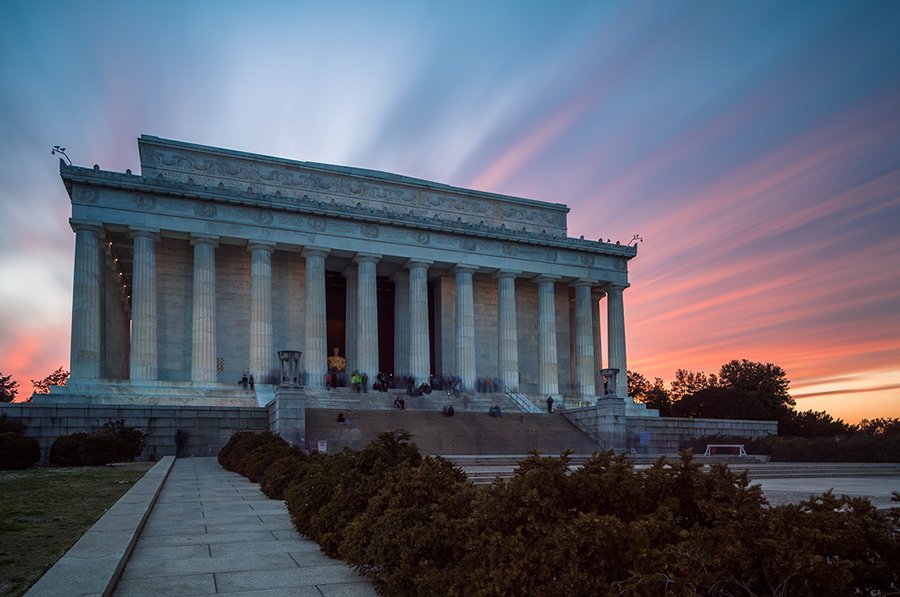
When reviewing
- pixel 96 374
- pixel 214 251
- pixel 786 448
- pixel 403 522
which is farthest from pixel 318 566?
pixel 214 251

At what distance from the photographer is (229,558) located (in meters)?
8.92

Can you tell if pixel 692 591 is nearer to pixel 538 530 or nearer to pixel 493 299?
pixel 538 530

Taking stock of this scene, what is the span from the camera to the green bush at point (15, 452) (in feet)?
77.3

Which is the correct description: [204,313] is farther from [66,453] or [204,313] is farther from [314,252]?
[66,453]

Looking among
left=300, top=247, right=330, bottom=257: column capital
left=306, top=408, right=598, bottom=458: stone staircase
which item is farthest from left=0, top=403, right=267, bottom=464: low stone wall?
left=300, top=247, right=330, bottom=257: column capital

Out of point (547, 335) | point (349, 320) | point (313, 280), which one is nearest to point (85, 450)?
point (313, 280)

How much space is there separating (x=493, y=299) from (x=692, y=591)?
5474 cm

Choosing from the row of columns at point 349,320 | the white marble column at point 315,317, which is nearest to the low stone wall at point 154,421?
the row of columns at point 349,320

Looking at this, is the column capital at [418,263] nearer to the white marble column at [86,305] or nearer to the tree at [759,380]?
the white marble column at [86,305]

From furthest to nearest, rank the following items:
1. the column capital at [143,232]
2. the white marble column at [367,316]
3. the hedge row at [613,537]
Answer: the white marble column at [367,316] → the column capital at [143,232] → the hedge row at [613,537]

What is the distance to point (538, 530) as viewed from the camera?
573 cm

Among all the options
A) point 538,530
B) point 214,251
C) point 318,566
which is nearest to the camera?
point 538,530

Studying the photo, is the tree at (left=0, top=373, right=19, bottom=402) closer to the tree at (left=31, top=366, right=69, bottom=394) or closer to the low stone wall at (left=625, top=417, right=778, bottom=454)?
the tree at (left=31, top=366, right=69, bottom=394)

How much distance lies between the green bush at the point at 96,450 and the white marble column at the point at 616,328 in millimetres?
41155
